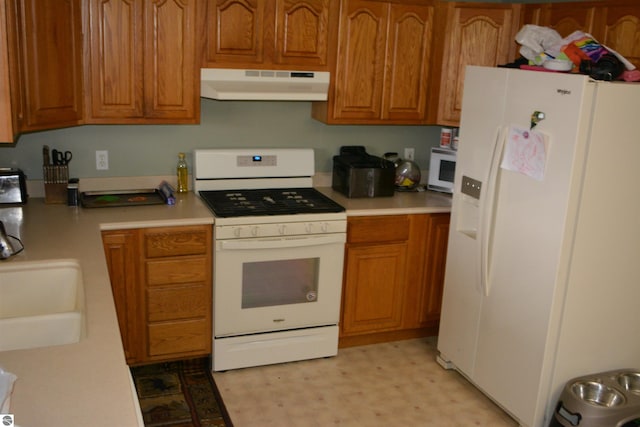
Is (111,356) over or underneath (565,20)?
underneath

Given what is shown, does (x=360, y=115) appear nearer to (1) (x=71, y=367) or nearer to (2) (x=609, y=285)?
(2) (x=609, y=285)

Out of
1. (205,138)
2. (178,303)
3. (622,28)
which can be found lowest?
(178,303)

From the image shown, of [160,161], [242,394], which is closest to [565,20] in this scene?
[160,161]

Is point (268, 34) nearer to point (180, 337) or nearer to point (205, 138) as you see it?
point (205, 138)

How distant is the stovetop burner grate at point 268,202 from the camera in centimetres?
344

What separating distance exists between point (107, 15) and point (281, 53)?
3.01 ft

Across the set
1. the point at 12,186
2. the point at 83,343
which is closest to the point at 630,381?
the point at 83,343

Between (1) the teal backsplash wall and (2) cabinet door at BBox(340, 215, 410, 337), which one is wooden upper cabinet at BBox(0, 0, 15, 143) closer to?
(1) the teal backsplash wall

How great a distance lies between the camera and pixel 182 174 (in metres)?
3.78

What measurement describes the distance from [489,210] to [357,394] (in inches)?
46.4

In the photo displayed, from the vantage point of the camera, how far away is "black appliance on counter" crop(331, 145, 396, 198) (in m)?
3.86

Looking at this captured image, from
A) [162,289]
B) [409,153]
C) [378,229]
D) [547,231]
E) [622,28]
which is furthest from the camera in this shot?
[409,153]

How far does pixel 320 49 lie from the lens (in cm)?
366

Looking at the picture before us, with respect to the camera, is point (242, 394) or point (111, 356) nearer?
point (111, 356)
